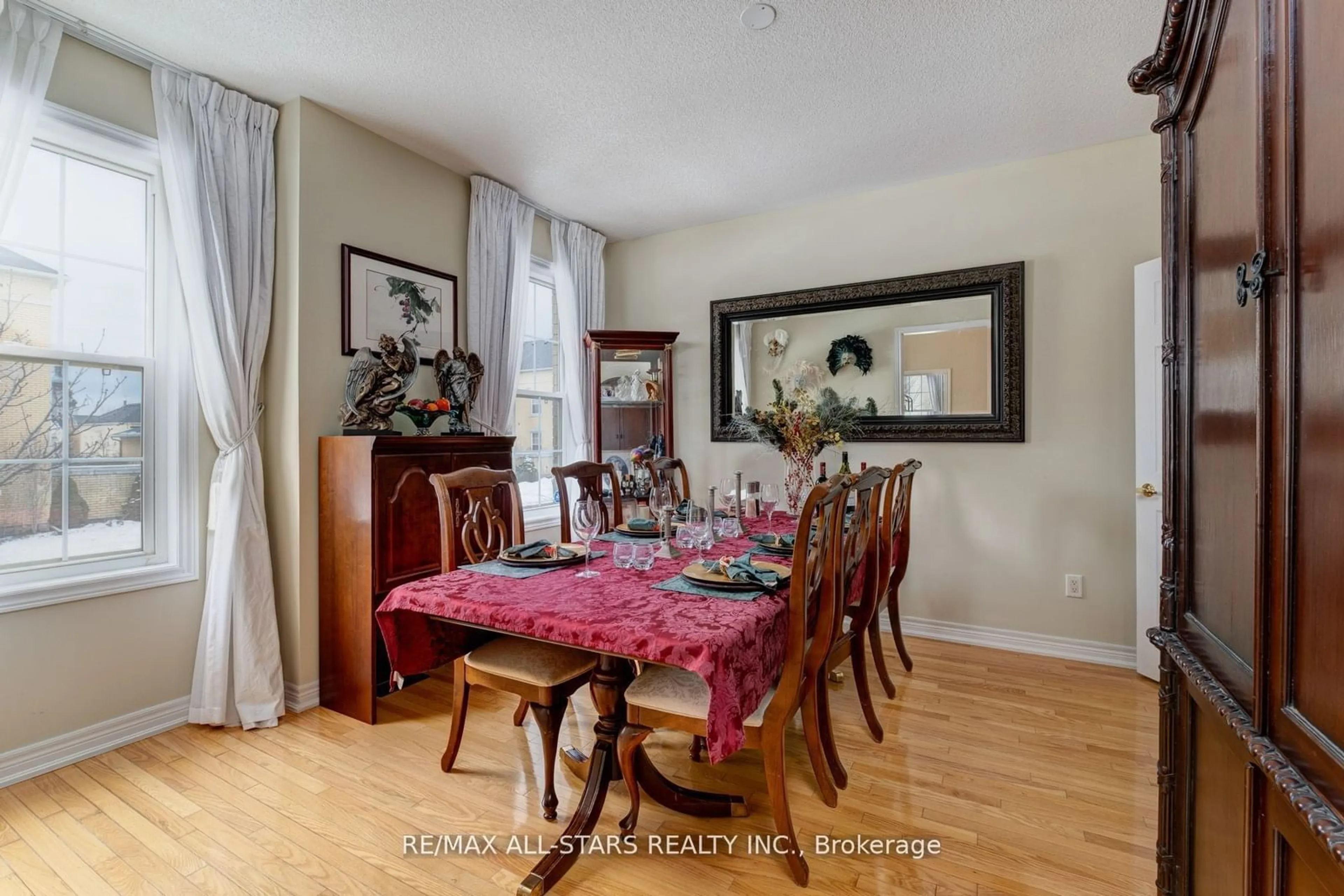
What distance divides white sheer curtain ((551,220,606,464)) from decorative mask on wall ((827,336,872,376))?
5.22 feet

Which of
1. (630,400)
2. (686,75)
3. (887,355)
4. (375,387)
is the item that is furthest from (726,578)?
(630,400)

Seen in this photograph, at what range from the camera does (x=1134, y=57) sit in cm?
236

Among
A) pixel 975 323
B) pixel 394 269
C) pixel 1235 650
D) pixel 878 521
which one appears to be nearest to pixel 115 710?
pixel 394 269

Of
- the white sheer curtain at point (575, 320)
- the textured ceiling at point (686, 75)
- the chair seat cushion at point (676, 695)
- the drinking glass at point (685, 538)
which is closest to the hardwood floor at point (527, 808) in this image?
the chair seat cushion at point (676, 695)

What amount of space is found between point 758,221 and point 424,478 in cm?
270

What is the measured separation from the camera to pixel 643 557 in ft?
6.23

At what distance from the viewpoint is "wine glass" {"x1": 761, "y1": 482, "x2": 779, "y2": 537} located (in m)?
2.72

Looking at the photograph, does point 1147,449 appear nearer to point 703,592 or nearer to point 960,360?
point 960,360

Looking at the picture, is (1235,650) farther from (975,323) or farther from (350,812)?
(975,323)

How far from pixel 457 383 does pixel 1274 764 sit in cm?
303

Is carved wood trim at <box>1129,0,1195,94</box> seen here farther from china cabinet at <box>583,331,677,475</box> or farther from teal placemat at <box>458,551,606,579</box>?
china cabinet at <box>583,331,677,475</box>

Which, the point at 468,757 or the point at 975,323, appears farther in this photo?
the point at 975,323

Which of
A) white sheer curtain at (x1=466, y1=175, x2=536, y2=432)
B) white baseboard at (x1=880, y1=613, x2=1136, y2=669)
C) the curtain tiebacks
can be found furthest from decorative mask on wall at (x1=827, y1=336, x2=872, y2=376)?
the curtain tiebacks

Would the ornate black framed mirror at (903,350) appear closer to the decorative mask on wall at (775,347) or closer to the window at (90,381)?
the decorative mask on wall at (775,347)
